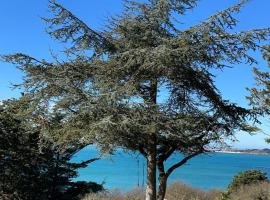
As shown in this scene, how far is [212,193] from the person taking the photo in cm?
2484

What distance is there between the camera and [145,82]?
1258 centimetres

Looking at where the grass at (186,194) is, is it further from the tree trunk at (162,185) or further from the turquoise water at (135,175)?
the tree trunk at (162,185)

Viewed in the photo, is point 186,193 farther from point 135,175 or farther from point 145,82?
point 135,175

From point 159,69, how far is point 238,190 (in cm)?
1266

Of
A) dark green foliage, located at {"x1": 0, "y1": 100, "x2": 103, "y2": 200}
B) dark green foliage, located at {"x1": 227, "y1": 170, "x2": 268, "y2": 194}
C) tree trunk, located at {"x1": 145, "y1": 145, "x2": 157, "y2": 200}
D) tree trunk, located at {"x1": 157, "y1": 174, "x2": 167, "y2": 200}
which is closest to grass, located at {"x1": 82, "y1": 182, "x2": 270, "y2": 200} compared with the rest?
dark green foliage, located at {"x1": 227, "y1": 170, "x2": 268, "y2": 194}

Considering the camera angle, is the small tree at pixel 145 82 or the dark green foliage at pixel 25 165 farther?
the dark green foliage at pixel 25 165

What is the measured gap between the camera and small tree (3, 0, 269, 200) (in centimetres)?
1123

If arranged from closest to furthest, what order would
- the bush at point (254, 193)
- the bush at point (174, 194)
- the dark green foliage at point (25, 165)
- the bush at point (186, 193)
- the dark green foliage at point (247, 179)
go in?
the dark green foliage at point (25, 165) → the bush at point (174, 194) → the bush at point (254, 193) → the bush at point (186, 193) → the dark green foliage at point (247, 179)

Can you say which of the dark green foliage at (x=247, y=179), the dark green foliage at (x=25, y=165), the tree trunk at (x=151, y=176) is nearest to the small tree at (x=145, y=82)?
the tree trunk at (x=151, y=176)

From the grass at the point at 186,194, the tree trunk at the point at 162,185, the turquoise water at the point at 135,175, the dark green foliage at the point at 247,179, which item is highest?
the turquoise water at the point at 135,175

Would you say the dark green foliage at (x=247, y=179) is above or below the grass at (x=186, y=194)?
above

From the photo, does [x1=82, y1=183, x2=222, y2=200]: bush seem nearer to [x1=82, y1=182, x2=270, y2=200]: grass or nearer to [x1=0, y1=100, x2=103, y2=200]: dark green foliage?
[x1=82, y1=182, x2=270, y2=200]: grass

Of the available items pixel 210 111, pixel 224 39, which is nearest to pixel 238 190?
pixel 210 111

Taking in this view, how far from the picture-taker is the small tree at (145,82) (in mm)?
11227
